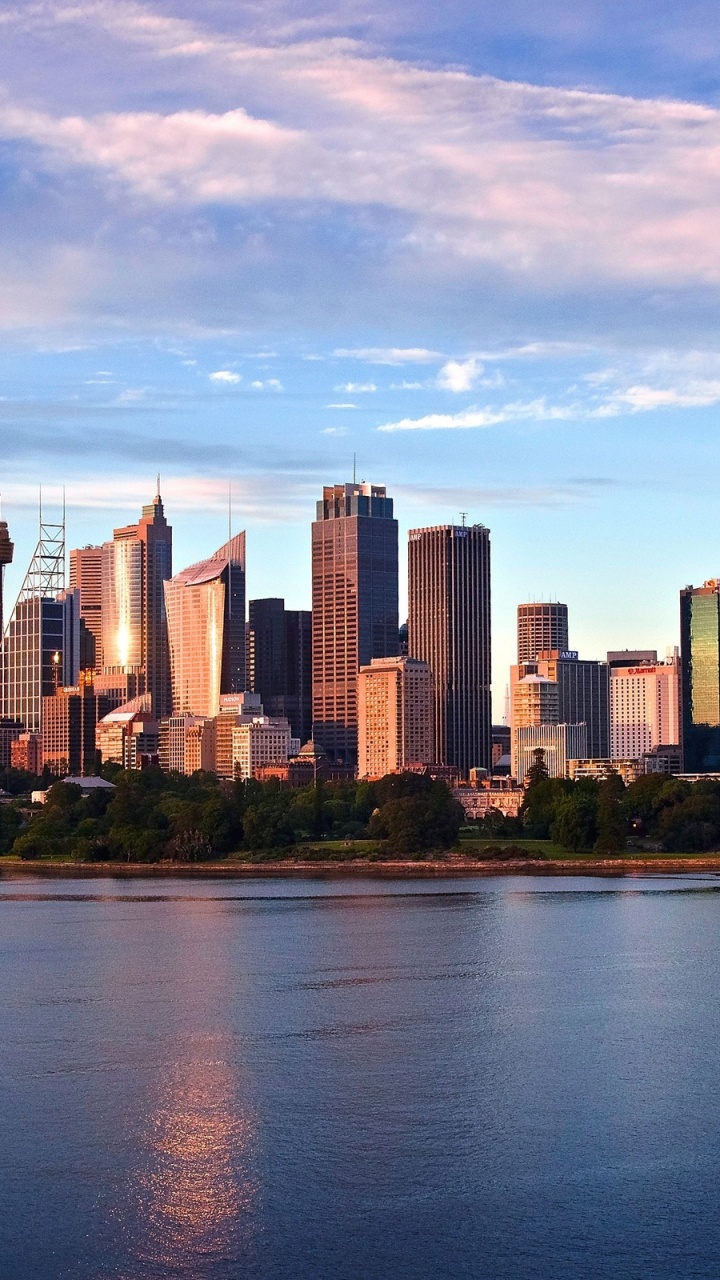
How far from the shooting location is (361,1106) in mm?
32656

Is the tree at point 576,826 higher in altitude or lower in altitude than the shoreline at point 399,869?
higher

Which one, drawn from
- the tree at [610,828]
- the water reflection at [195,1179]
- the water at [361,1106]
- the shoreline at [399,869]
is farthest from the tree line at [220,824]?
the water reflection at [195,1179]

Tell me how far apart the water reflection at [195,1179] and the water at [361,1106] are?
63 millimetres

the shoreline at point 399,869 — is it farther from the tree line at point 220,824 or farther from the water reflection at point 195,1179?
the water reflection at point 195,1179

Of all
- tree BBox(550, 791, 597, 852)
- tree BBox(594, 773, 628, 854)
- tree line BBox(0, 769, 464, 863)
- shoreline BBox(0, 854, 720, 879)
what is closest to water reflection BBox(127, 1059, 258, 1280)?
shoreline BBox(0, 854, 720, 879)

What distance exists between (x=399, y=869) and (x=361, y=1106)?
6489 cm

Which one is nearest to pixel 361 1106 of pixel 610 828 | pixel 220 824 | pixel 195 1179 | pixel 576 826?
pixel 195 1179

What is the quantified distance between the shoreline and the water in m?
35.4

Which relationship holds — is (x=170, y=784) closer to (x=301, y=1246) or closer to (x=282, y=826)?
(x=282, y=826)

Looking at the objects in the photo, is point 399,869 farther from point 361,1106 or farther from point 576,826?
point 361,1106

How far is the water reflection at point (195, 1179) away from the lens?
24.8 meters

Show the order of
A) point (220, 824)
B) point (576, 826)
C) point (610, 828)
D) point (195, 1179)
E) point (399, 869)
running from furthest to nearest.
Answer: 1. point (220, 824)
2. point (576, 826)
3. point (610, 828)
4. point (399, 869)
5. point (195, 1179)

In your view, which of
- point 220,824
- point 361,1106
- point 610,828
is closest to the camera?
point 361,1106

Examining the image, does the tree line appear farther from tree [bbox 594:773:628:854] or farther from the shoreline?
tree [bbox 594:773:628:854]
